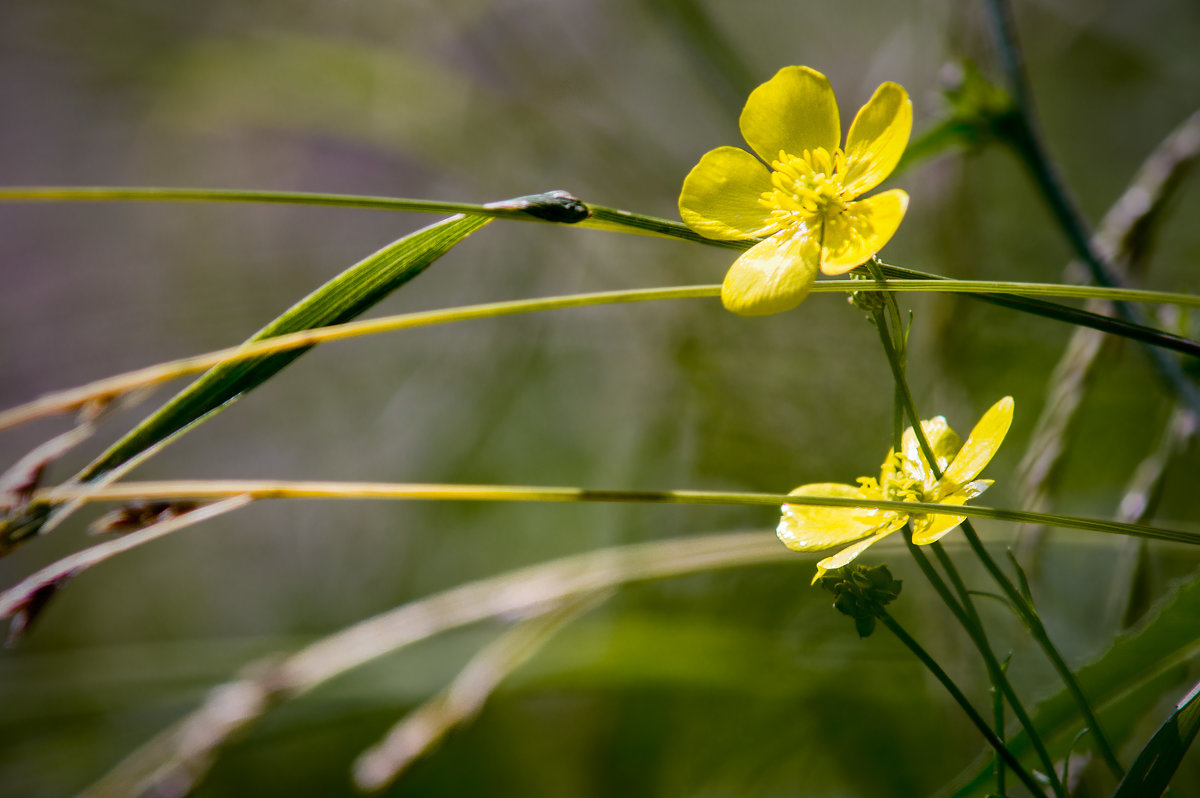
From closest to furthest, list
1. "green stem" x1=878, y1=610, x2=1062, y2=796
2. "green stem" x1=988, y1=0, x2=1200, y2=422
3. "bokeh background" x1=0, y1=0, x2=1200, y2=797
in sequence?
"green stem" x1=878, y1=610, x2=1062, y2=796 < "green stem" x1=988, y1=0, x2=1200, y2=422 < "bokeh background" x1=0, y1=0, x2=1200, y2=797

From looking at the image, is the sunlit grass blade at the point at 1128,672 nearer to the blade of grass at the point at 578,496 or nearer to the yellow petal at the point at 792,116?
the blade of grass at the point at 578,496

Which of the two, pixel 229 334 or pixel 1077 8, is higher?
pixel 1077 8

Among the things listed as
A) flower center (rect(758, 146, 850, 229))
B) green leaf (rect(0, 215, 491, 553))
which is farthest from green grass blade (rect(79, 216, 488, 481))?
flower center (rect(758, 146, 850, 229))

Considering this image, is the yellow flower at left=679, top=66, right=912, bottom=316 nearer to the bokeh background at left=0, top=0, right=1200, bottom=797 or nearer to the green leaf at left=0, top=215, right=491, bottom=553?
the green leaf at left=0, top=215, right=491, bottom=553

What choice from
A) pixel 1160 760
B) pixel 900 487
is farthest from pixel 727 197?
pixel 1160 760

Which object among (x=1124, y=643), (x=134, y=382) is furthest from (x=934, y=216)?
(x=134, y=382)

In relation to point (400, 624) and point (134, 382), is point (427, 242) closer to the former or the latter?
point (134, 382)

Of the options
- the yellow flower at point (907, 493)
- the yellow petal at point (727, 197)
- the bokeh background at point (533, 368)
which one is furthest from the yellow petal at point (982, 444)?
the bokeh background at point (533, 368)
